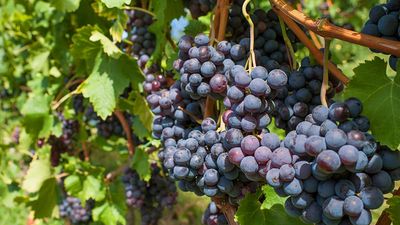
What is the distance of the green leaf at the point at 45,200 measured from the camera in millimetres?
3082

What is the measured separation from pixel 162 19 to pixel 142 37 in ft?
1.51

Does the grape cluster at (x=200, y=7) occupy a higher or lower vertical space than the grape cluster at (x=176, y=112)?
higher

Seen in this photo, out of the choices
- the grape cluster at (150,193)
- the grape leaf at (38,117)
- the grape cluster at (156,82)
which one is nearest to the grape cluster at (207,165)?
the grape cluster at (156,82)

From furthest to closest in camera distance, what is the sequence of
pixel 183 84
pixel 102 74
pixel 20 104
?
pixel 20 104 < pixel 102 74 < pixel 183 84

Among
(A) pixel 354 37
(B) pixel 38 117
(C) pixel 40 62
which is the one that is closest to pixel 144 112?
(B) pixel 38 117

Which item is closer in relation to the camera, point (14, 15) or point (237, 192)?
point (237, 192)

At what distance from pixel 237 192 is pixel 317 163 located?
422 mm

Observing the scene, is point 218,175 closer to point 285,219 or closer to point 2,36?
point 285,219

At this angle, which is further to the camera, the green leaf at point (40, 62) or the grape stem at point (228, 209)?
the green leaf at point (40, 62)

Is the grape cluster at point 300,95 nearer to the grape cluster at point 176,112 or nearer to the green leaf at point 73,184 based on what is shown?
the grape cluster at point 176,112

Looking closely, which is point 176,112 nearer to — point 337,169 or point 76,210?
point 337,169

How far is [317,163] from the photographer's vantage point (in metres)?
1.04

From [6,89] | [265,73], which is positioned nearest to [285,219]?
[265,73]

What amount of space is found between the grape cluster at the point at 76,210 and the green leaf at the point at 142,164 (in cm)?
91
